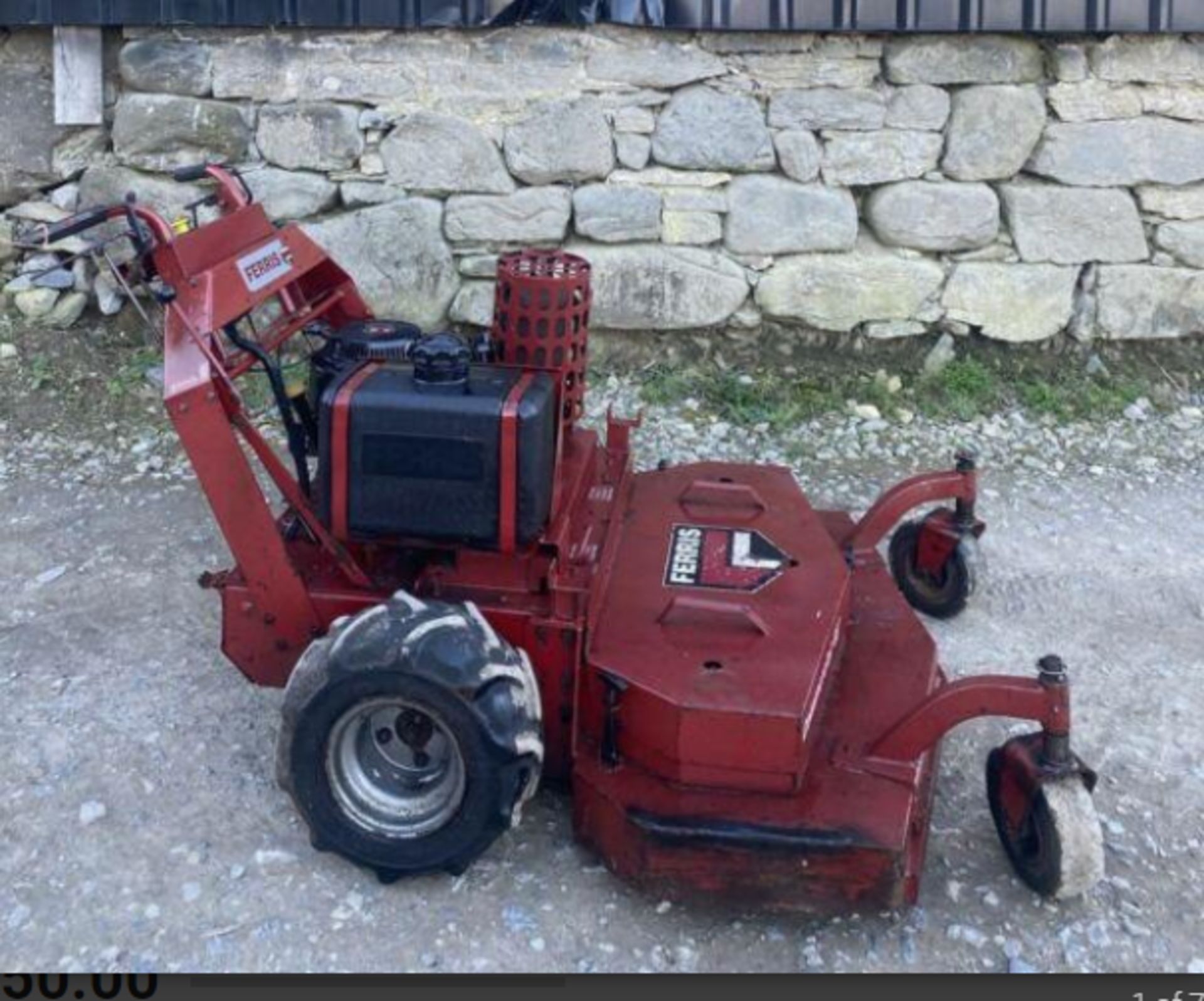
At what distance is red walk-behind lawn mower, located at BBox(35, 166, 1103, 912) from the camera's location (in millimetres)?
3414

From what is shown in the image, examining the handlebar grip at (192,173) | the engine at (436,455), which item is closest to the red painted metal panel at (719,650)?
the engine at (436,455)

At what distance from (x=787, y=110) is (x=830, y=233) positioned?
0.53 meters

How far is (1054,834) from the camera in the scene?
3426 mm

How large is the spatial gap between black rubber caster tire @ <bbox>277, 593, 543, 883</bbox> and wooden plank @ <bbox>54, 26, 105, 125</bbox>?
362 cm

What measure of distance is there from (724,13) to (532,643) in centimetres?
325

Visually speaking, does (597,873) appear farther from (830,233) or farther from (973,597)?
(830,233)

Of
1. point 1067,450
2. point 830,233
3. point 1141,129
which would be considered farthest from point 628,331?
point 1141,129

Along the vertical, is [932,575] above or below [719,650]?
below

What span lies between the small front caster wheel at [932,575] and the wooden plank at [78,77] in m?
3.73

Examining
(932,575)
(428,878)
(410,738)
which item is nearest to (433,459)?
(410,738)

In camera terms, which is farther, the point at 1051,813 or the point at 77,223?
the point at 77,223

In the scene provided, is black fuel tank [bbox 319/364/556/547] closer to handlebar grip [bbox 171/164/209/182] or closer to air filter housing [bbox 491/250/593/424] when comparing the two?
air filter housing [bbox 491/250/593/424]

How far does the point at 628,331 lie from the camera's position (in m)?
6.48

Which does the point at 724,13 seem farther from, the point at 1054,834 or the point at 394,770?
the point at 1054,834
